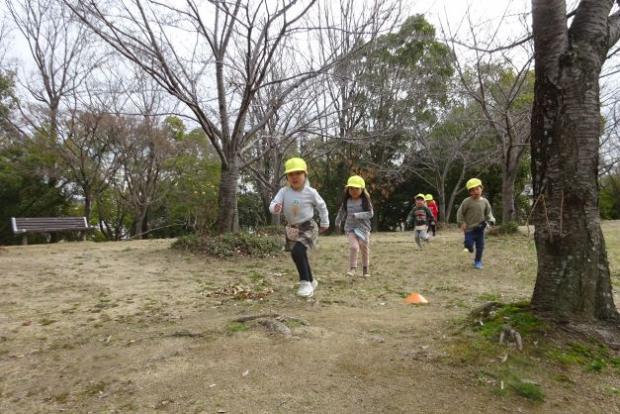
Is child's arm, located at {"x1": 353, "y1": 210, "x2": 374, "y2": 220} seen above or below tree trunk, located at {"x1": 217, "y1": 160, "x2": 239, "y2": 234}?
below

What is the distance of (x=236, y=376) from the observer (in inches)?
109

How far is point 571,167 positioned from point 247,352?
2.59m

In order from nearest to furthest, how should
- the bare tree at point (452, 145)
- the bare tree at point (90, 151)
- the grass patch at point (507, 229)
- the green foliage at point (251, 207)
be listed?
the grass patch at point (507, 229) < the bare tree at point (90, 151) < the bare tree at point (452, 145) < the green foliage at point (251, 207)

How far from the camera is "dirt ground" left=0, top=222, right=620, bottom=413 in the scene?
2.50 meters

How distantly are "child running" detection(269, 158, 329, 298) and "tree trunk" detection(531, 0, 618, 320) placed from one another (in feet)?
8.45

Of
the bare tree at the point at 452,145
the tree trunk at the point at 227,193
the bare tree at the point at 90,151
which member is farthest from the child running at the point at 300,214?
the bare tree at the point at 452,145

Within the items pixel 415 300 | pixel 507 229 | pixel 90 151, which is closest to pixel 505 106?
pixel 507 229

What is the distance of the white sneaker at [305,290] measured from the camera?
5082mm

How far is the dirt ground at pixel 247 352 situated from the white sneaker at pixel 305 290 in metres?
0.10

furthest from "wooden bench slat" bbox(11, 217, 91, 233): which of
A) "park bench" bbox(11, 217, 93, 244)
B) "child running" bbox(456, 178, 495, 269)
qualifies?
"child running" bbox(456, 178, 495, 269)

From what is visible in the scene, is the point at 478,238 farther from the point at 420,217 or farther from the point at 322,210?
the point at 322,210

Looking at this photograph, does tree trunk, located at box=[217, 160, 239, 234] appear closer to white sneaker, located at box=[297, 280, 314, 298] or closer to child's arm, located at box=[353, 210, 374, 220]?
child's arm, located at box=[353, 210, 374, 220]

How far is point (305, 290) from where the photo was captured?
5.12 m

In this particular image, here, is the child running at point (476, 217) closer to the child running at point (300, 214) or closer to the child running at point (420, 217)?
the child running at point (420, 217)
